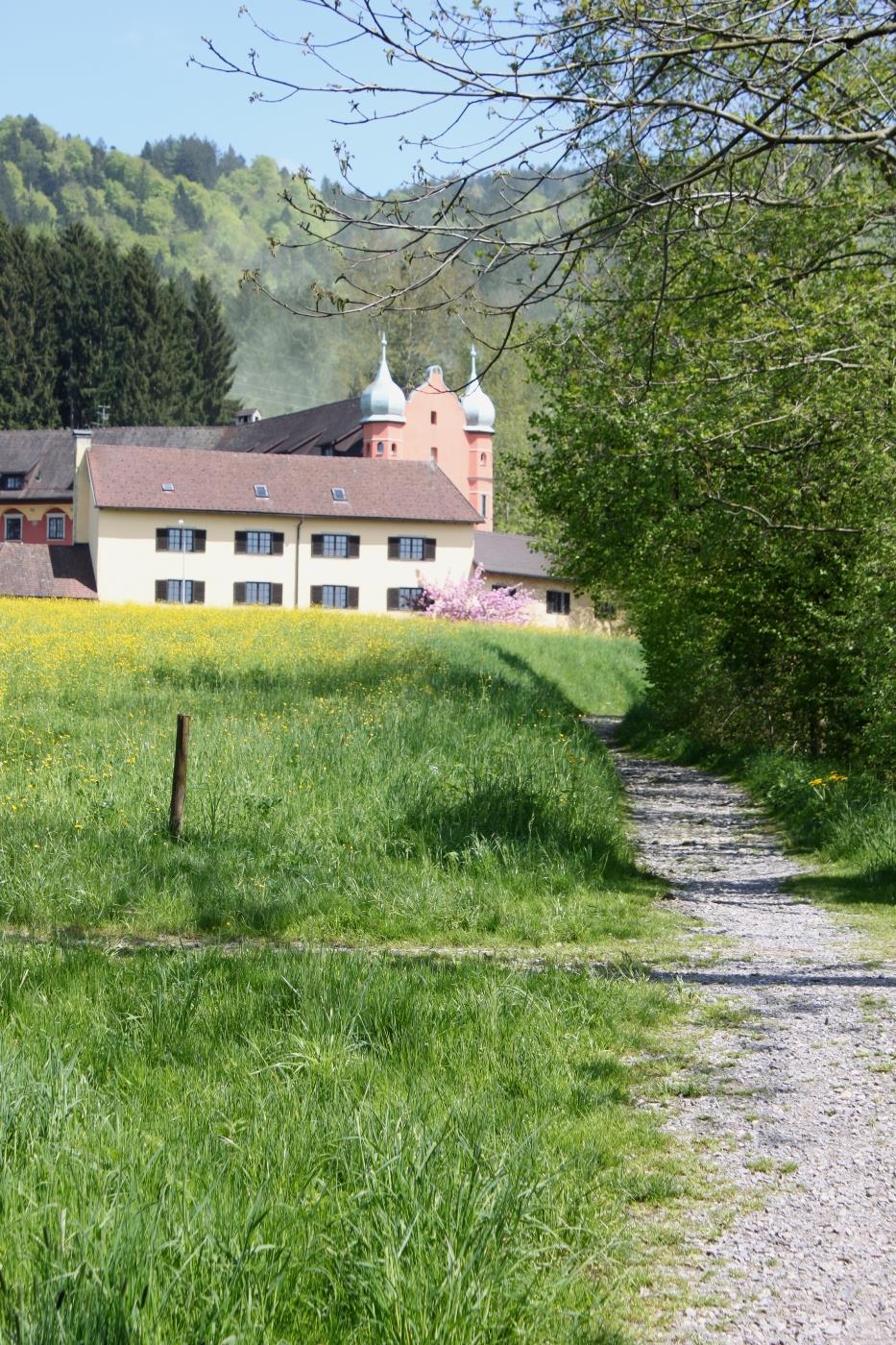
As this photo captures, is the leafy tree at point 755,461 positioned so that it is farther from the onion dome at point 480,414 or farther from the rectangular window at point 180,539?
the onion dome at point 480,414

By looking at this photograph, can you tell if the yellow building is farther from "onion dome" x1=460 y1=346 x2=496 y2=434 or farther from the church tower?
"onion dome" x1=460 y1=346 x2=496 y2=434

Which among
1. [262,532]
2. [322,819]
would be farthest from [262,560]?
[322,819]

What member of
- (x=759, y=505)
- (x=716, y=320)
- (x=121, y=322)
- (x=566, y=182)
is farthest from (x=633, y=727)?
(x=121, y=322)

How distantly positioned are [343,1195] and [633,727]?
1025 inches

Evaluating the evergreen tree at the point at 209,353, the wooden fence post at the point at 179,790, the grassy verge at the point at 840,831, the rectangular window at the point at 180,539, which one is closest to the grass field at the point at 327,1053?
the wooden fence post at the point at 179,790

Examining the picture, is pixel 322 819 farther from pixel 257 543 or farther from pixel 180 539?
pixel 257 543

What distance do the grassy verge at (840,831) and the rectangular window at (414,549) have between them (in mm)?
45673

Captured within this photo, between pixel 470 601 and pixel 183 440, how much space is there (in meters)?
31.2

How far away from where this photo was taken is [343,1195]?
405 cm

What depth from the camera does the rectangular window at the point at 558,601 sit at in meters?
71.6

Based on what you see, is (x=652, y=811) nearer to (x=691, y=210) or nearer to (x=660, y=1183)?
(x=691, y=210)

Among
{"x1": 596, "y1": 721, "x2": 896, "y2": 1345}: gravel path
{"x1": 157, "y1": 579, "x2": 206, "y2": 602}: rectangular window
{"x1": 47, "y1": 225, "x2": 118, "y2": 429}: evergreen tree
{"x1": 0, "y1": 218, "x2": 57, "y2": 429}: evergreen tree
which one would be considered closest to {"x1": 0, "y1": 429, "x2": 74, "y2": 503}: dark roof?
{"x1": 0, "y1": 218, "x2": 57, "y2": 429}: evergreen tree

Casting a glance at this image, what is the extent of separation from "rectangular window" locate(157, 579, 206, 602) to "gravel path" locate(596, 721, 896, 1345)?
177 ft

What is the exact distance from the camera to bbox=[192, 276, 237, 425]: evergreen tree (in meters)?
95.2
